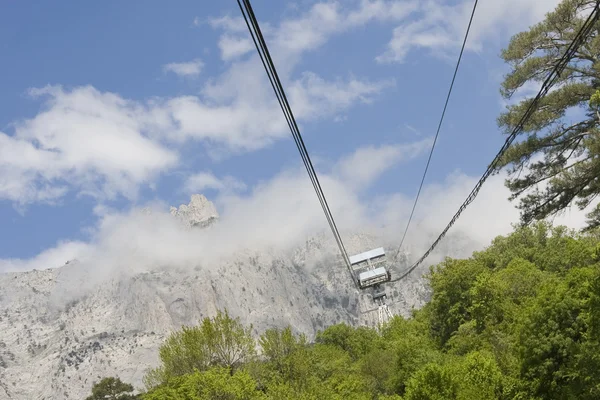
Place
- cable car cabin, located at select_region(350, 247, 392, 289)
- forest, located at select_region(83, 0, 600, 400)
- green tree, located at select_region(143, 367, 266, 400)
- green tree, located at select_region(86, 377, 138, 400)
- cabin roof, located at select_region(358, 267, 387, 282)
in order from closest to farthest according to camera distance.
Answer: forest, located at select_region(83, 0, 600, 400) → green tree, located at select_region(143, 367, 266, 400) → cable car cabin, located at select_region(350, 247, 392, 289) → cabin roof, located at select_region(358, 267, 387, 282) → green tree, located at select_region(86, 377, 138, 400)

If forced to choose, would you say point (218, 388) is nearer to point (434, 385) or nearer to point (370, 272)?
point (434, 385)

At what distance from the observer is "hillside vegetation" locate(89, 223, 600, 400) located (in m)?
30.4

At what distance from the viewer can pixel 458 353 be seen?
150 feet

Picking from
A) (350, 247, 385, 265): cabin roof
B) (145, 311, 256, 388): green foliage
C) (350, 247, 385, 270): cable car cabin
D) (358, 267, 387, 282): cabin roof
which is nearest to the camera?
(145, 311, 256, 388): green foliage

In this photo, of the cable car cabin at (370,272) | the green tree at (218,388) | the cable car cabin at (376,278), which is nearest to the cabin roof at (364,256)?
the cable car cabin at (370,272)

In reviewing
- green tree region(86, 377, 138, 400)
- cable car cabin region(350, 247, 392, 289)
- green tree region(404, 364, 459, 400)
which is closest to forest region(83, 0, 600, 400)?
→ green tree region(404, 364, 459, 400)

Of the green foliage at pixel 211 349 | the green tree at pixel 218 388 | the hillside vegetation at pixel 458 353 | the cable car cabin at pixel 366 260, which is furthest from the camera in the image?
the cable car cabin at pixel 366 260

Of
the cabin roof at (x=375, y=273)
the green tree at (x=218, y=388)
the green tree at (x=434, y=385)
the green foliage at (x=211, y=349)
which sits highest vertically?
the cabin roof at (x=375, y=273)

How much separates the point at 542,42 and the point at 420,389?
65.4 ft

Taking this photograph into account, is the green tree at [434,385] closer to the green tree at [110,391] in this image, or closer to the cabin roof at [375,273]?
the cabin roof at [375,273]

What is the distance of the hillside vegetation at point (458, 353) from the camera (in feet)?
99.7

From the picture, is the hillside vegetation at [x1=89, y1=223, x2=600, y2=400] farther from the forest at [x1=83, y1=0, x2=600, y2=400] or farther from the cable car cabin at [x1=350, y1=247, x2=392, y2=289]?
the cable car cabin at [x1=350, y1=247, x2=392, y2=289]

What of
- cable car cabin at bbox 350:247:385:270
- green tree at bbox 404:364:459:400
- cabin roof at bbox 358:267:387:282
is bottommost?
green tree at bbox 404:364:459:400

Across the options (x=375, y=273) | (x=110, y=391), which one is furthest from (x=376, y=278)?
(x=110, y=391)
